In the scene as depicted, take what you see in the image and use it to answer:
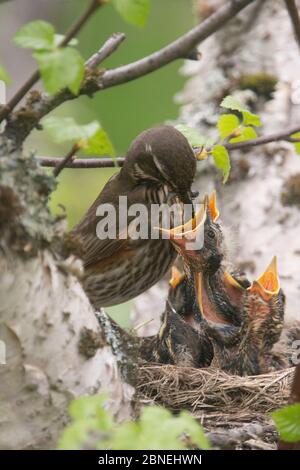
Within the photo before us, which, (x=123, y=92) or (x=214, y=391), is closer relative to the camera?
(x=214, y=391)

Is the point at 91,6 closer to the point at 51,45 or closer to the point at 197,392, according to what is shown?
the point at 51,45

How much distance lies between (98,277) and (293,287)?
1.30m

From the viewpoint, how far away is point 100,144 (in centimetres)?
298

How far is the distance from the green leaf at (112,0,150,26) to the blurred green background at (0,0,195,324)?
5171mm

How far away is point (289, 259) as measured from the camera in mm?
5898

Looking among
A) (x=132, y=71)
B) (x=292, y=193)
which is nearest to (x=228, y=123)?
(x=132, y=71)

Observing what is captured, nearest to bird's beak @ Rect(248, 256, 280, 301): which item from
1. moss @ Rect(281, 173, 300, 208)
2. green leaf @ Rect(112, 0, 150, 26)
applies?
moss @ Rect(281, 173, 300, 208)

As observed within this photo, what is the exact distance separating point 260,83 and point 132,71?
390 centimetres

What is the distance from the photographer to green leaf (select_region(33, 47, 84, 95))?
2.52 metres

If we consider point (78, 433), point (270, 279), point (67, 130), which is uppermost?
point (270, 279)

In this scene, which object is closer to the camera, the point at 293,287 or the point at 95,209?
the point at 95,209

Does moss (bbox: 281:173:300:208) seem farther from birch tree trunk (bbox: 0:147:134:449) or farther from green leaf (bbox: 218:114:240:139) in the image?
birch tree trunk (bbox: 0:147:134:449)

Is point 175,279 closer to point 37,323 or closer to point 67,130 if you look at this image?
point 37,323
